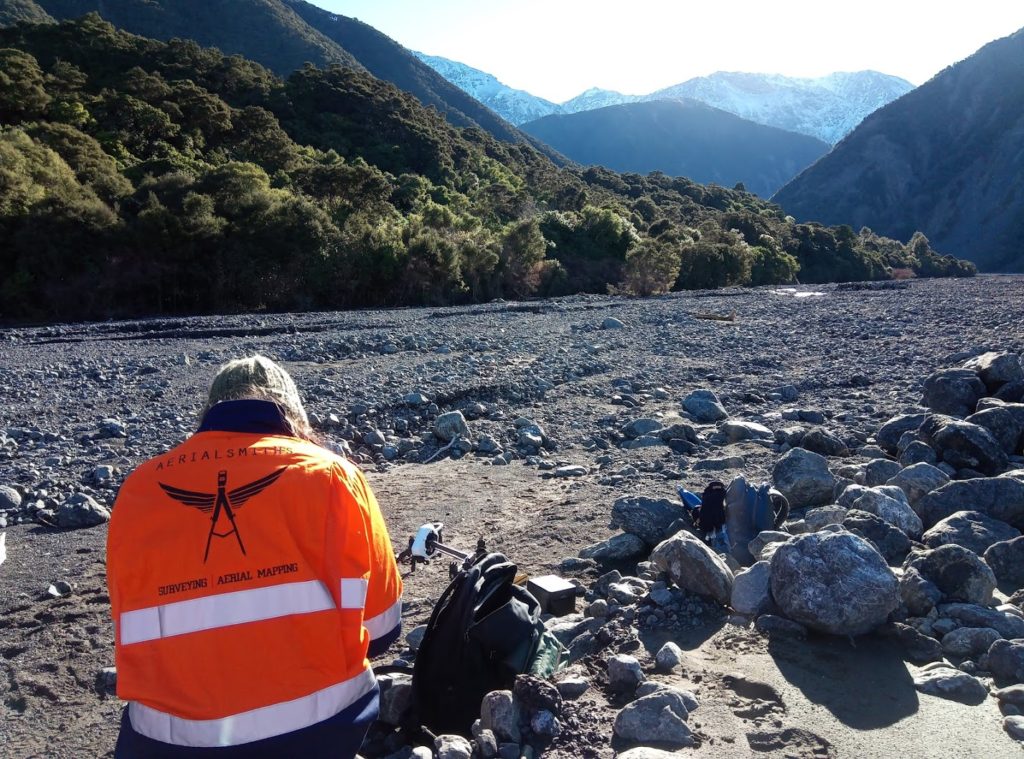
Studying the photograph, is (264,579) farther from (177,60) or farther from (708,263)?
(177,60)

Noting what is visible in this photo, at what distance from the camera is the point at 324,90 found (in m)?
48.2

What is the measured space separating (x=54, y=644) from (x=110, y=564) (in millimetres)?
2364

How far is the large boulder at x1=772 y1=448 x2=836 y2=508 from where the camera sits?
4918mm

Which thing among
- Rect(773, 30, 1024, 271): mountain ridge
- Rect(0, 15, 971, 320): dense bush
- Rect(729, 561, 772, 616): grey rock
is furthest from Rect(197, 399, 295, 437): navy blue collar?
Rect(773, 30, 1024, 271): mountain ridge

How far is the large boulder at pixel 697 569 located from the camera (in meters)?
3.52

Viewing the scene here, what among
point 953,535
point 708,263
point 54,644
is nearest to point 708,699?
point 953,535

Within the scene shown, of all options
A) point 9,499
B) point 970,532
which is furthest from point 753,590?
point 9,499

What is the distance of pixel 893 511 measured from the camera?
4.21 m

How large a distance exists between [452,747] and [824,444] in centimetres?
470

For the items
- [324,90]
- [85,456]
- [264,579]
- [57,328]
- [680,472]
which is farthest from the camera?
[324,90]

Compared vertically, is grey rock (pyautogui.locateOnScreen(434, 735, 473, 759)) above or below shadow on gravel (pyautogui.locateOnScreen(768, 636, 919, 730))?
below

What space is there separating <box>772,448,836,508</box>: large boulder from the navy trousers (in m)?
3.59

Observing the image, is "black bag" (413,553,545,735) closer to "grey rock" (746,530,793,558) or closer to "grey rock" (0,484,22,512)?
"grey rock" (746,530,793,558)

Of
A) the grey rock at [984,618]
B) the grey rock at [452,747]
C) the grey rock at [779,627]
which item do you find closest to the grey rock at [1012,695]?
the grey rock at [984,618]
